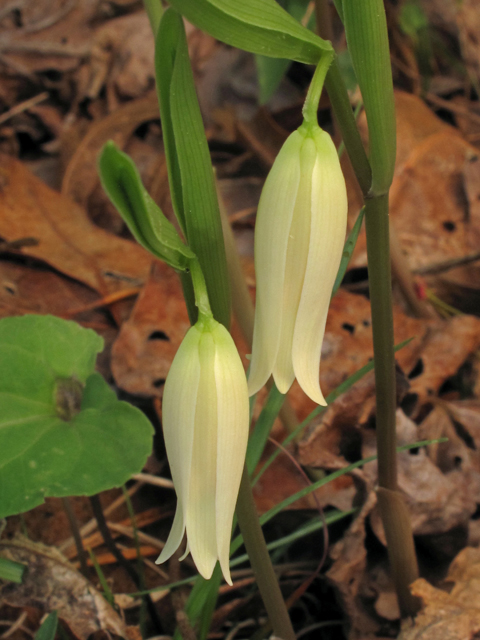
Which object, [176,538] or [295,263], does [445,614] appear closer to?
[176,538]

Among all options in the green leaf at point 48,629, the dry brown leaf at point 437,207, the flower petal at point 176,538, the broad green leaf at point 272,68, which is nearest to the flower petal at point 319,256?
the flower petal at point 176,538

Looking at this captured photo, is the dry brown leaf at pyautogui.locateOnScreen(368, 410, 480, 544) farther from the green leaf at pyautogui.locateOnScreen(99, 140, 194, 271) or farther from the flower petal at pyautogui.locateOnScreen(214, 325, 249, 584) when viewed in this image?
the green leaf at pyautogui.locateOnScreen(99, 140, 194, 271)

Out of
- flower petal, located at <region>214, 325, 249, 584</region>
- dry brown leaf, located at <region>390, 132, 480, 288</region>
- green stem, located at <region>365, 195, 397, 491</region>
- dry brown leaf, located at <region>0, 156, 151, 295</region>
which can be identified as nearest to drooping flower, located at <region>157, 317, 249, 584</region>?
flower petal, located at <region>214, 325, 249, 584</region>

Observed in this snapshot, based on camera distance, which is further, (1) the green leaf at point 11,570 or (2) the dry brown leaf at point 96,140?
(2) the dry brown leaf at point 96,140

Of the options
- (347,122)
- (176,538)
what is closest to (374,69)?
(347,122)

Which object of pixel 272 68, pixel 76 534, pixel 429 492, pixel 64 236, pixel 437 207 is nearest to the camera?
pixel 76 534

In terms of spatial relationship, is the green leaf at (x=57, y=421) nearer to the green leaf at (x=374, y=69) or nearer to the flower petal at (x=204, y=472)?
the flower petal at (x=204, y=472)
